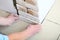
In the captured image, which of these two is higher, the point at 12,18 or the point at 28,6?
the point at 28,6

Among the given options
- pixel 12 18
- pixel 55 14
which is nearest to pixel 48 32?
pixel 55 14

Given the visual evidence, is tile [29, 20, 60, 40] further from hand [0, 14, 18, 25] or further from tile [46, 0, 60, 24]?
hand [0, 14, 18, 25]

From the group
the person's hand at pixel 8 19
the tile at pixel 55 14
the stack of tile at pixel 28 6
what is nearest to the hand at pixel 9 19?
the person's hand at pixel 8 19

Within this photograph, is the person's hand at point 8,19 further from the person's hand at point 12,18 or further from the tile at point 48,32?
the tile at point 48,32

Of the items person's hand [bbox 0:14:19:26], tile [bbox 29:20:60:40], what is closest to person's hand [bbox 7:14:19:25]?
person's hand [bbox 0:14:19:26]

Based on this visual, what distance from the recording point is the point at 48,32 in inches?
47.6

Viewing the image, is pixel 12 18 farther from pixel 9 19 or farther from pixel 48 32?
pixel 48 32

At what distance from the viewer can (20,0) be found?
3.60ft

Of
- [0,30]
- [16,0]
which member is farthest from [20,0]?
[0,30]

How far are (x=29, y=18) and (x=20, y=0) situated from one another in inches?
→ 6.5

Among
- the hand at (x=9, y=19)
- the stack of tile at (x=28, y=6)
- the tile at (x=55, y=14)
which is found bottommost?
the hand at (x=9, y=19)

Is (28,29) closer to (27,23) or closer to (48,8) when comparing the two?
(27,23)

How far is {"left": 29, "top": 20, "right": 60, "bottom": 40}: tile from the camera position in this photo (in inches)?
47.1

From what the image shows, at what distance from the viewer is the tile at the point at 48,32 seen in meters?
1.20
